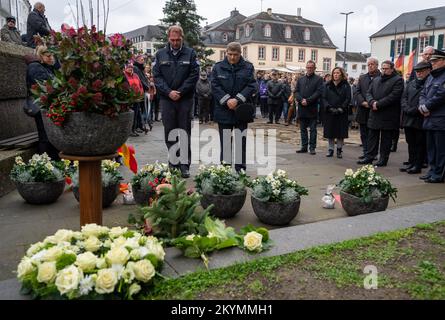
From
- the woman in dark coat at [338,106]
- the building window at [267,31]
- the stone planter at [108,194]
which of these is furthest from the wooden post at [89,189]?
the building window at [267,31]

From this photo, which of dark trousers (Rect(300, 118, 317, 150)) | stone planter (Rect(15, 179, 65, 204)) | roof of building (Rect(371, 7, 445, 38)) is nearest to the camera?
stone planter (Rect(15, 179, 65, 204))

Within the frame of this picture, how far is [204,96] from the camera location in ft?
54.1

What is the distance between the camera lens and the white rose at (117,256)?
267 cm

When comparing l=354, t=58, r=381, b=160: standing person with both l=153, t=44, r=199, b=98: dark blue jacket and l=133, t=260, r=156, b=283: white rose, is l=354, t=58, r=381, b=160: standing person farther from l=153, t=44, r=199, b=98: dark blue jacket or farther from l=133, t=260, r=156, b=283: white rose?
l=133, t=260, r=156, b=283: white rose

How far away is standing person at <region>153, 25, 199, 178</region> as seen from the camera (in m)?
6.90

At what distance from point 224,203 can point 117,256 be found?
7.57 ft

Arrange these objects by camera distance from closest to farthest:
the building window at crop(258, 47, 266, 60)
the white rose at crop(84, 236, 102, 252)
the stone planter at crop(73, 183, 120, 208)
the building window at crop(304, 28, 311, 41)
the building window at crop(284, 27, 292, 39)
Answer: the white rose at crop(84, 236, 102, 252)
the stone planter at crop(73, 183, 120, 208)
the building window at crop(258, 47, 266, 60)
the building window at crop(284, 27, 292, 39)
the building window at crop(304, 28, 311, 41)

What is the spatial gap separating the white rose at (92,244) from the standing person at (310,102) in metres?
7.55

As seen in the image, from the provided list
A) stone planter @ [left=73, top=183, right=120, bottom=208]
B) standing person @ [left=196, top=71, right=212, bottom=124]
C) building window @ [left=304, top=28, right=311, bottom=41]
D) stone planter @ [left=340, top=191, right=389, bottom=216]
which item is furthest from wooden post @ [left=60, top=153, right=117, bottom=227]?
building window @ [left=304, top=28, right=311, bottom=41]

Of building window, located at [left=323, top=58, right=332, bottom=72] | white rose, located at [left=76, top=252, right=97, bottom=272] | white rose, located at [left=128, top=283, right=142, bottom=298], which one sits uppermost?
building window, located at [left=323, top=58, right=332, bottom=72]

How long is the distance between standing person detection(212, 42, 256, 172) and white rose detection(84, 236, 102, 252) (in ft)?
13.3

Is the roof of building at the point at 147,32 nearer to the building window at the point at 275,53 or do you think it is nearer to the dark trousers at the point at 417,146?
the building window at the point at 275,53

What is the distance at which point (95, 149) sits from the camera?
11.6ft
